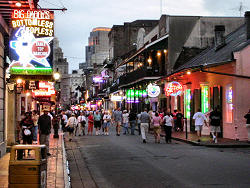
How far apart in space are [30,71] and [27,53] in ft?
1.96

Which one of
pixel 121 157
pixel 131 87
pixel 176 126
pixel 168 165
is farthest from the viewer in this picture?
pixel 131 87

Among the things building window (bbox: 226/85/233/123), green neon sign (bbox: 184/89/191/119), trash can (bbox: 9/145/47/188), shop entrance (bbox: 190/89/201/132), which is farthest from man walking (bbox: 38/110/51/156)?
green neon sign (bbox: 184/89/191/119)

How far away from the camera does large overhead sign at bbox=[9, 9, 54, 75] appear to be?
1441 cm

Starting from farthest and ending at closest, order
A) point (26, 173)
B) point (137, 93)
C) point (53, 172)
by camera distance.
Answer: point (137, 93)
point (53, 172)
point (26, 173)

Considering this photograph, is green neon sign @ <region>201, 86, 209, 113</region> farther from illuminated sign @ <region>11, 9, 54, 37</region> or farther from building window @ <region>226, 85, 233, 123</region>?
illuminated sign @ <region>11, 9, 54, 37</region>

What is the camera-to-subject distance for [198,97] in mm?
29734

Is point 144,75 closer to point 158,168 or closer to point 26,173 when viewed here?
point 158,168

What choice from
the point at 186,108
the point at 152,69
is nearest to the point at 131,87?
the point at 152,69

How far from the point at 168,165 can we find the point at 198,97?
1655cm

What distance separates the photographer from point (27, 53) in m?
14.5

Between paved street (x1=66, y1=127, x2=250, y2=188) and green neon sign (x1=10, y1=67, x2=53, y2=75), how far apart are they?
306cm

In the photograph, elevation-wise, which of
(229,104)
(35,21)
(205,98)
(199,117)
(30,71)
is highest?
(35,21)

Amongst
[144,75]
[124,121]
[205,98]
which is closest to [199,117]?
[205,98]

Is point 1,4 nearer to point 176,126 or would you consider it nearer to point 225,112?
point 225,112
